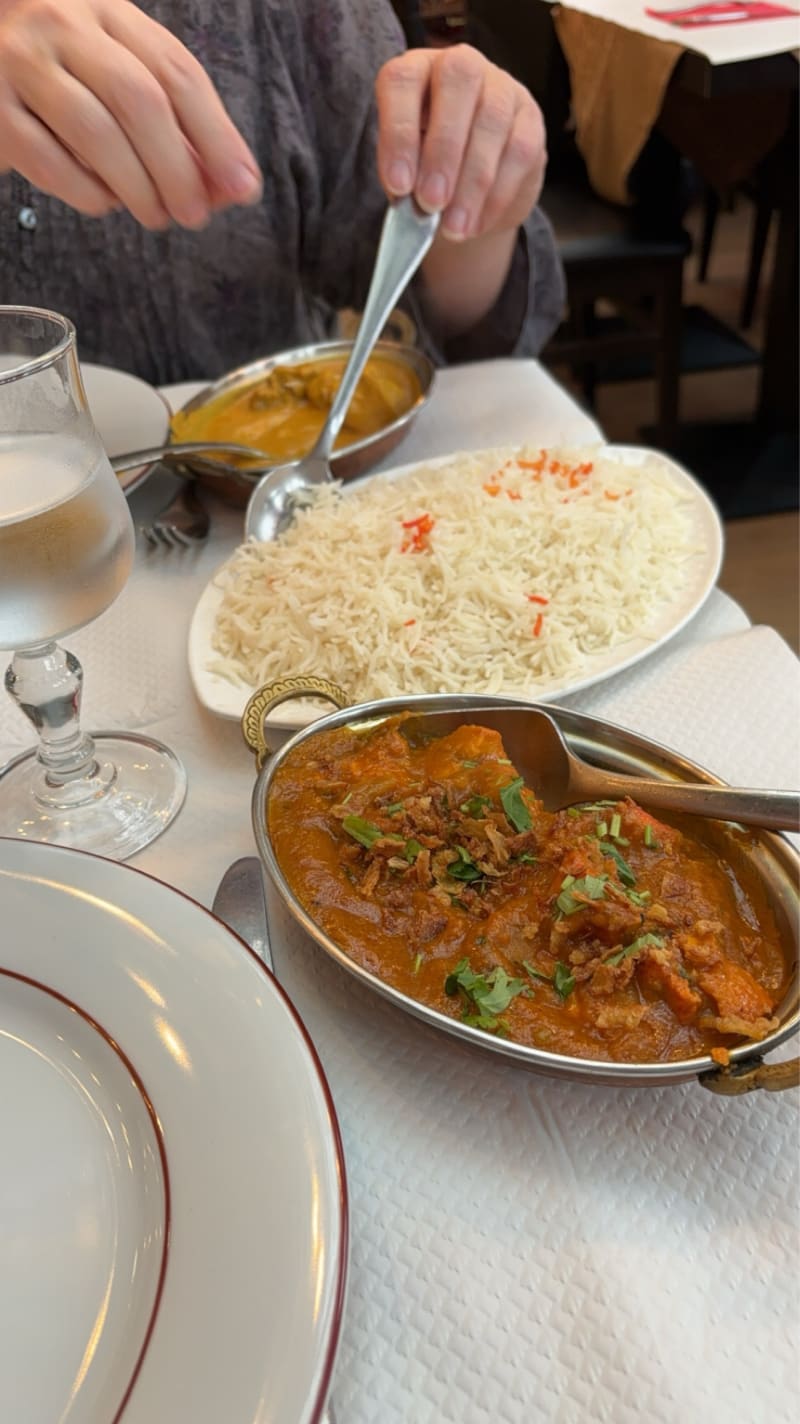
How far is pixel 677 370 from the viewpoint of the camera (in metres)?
2.70

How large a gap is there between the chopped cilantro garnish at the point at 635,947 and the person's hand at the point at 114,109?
0.75 meters

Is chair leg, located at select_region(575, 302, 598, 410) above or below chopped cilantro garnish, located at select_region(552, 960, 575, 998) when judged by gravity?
below

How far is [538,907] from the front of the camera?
0.57 m

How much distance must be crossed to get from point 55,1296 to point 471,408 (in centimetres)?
106

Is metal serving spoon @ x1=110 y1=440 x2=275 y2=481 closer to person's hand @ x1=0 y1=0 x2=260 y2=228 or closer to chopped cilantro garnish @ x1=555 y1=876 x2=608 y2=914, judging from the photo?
person's hand @ x1=0 y1=0 x2=260 y2=228

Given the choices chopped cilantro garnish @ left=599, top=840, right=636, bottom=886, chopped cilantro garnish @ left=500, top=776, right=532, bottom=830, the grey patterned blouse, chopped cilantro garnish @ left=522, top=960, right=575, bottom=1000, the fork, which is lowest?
the fork

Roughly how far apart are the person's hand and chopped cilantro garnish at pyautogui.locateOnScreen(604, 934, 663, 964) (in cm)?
75

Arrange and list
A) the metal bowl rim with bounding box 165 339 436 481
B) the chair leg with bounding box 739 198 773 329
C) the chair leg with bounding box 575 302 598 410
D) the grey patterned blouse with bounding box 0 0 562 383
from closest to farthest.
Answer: the metal bowl rim with bounding box 165 339 436 481 → the grey patterned blouse with bounding box 0 0 562 383 → the chair leg with bounding box 575 302 598 410 → the chair leg with bounding box 739 198 773 329

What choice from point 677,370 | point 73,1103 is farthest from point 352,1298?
point 677,370

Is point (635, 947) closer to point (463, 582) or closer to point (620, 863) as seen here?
point (620, 863)

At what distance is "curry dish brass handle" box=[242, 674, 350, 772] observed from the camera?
28.0 inches

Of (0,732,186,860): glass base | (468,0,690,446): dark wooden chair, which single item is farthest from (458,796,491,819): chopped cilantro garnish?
(468,0,690,446): dark wooden chair

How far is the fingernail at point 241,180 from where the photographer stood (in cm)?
91

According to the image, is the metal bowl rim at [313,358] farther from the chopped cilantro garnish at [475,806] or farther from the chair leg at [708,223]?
the chair leg at [708,223]
